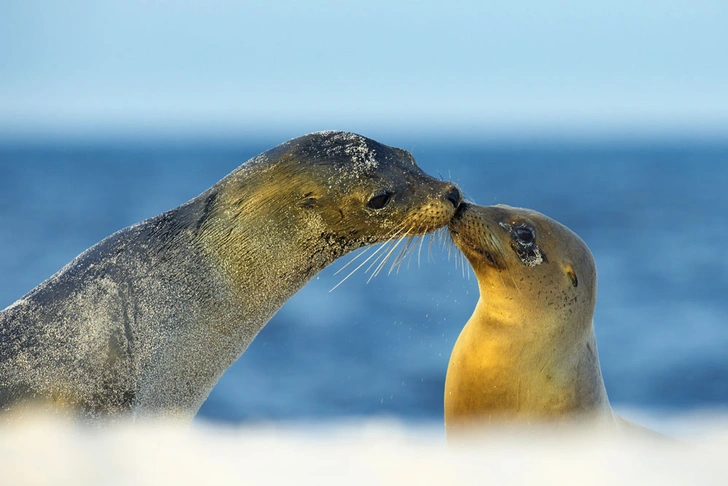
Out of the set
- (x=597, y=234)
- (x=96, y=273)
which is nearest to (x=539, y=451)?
(x=96, y=273)

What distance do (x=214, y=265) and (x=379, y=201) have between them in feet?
2.74

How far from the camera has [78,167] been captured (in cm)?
9281

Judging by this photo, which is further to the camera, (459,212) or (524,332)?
(524,332)

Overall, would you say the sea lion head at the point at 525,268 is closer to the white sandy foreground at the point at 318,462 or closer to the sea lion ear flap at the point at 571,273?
the sea lion ear flap at the point at 571,273

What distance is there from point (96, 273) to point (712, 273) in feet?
120

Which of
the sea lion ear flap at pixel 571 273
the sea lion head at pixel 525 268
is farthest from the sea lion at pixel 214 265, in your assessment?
the sea lion ear flap at pixel 571 273

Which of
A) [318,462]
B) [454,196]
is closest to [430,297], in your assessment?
[454,196]

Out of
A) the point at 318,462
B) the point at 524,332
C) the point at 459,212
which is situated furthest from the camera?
the point at 524,332

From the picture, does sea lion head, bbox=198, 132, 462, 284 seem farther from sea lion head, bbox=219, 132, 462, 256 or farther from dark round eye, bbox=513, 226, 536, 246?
dark round eye, bbox=513, 226, 536, 246

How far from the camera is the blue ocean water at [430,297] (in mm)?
19266

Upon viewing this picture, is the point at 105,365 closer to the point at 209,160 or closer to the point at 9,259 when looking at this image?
the point at 9,259

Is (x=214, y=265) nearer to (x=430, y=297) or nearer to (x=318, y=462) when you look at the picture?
(x=318, y=462)

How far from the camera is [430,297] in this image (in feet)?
103

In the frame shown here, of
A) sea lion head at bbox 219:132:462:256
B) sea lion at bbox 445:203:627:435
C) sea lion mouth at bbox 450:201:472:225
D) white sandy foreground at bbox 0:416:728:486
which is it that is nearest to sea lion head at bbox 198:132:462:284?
sea lion head at bbox 219:132:462:256
